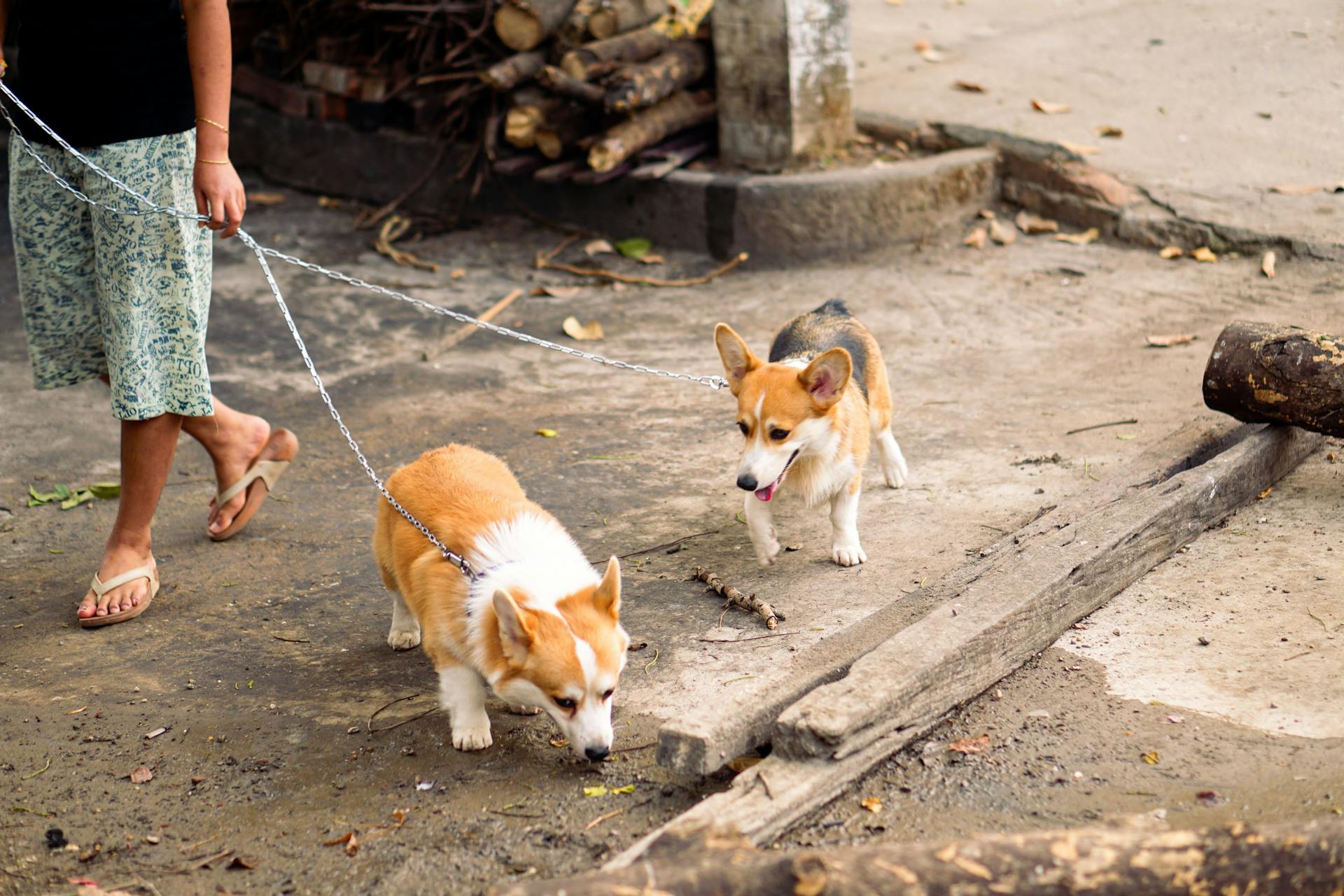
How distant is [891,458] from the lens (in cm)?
455

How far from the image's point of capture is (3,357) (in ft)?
19.4

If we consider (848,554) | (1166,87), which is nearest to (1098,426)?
(848,554)

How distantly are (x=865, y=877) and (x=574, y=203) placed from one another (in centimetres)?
625

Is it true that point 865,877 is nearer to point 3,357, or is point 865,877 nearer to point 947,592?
point 947,592

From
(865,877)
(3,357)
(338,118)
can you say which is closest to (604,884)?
(865,877)

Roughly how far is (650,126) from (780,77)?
0.79m

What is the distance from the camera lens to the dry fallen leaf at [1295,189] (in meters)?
6.81

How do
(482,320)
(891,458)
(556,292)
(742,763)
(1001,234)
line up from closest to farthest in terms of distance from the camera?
(742,763), (891,458), (482,320), (556,292), (1001,234)

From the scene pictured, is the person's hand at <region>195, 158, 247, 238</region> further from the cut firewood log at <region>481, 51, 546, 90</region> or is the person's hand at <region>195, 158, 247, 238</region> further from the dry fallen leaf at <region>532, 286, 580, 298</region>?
the cut firewood log at <region>481, 51, 546, 90</region>

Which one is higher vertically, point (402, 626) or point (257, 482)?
point (257, 482)

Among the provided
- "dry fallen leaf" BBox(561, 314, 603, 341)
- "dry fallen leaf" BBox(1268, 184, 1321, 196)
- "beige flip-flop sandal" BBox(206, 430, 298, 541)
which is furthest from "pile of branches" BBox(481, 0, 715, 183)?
"beige flip-flop sandal" BBox(206, 430, 298, 541)

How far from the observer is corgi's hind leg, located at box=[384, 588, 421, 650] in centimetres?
362

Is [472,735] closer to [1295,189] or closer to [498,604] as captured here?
[498,604]

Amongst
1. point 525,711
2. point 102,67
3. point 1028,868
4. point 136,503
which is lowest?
point 525,711
